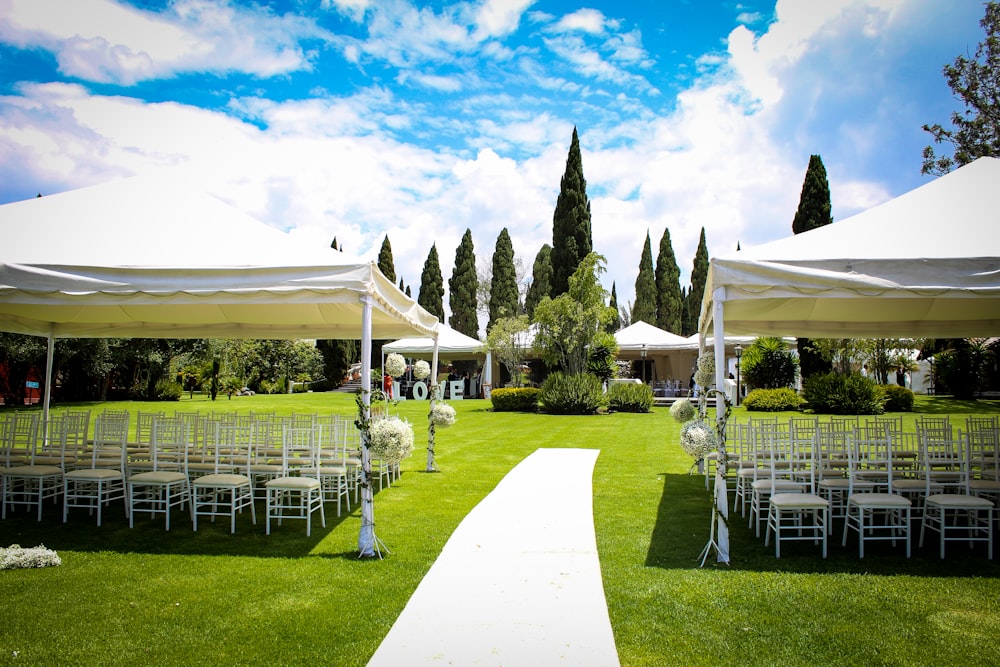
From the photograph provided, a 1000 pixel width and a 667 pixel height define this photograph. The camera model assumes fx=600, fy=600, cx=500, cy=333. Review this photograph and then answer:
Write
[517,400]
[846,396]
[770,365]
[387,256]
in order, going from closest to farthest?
[846,396] → [517,400] → [770,365] → [387,256]

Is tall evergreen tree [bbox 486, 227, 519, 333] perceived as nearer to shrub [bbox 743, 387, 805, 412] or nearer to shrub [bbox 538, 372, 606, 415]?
shrub [bbox 538, 372, 606, 415]

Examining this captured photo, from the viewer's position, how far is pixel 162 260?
6.02 m

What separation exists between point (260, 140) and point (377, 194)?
230cm

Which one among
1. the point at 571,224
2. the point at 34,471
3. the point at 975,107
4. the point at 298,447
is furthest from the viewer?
the point at 571,224

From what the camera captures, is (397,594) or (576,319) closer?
(397,594)

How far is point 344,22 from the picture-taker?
8867 millimetres

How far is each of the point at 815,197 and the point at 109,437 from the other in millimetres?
24281

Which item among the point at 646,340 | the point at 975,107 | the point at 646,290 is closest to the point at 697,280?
the point at 646,290

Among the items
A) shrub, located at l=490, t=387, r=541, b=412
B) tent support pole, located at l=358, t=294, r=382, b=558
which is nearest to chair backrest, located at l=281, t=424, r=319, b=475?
tent support pole, located at l=358, t=294, r=382, b=558

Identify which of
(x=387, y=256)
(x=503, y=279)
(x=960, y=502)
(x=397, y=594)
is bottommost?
(x=397, y=594)

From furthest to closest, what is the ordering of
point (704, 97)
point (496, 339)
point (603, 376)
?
1. point (496, 339)
2. point (603, 376)
3. point (704, 97)

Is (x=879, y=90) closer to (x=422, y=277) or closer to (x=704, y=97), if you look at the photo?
(x=704, y=97)

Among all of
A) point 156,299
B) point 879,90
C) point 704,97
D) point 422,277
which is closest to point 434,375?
point 156,299

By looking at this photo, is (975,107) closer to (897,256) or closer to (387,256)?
(897,256)
